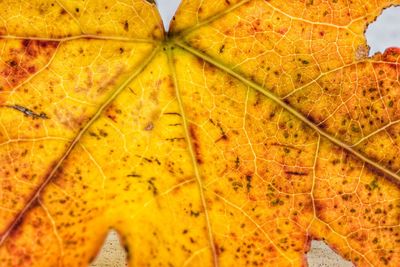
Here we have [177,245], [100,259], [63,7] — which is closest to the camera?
[63,7]

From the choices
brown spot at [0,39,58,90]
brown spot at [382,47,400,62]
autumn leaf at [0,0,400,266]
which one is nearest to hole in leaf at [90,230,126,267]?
autumn leaf at [0,0,400,266]

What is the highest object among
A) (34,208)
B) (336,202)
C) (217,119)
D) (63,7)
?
(63,7)

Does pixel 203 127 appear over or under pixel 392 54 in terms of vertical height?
under

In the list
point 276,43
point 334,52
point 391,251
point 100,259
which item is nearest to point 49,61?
point 276,43

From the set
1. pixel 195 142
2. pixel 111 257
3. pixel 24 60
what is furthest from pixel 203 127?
pixel 111 257

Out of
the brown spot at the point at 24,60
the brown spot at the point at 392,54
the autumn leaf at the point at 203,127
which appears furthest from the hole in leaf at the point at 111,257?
the brown spot at the point at 392,54

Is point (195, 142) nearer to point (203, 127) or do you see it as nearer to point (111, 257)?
point (203, 127)

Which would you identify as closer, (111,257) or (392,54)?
(392,54)

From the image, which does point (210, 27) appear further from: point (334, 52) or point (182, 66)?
point (334, 52)
